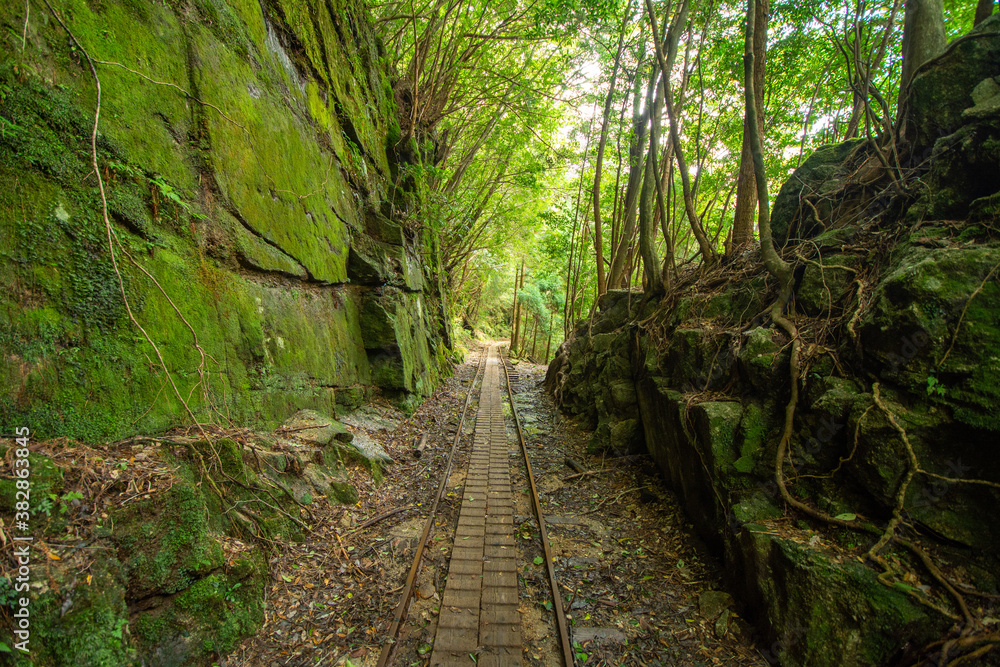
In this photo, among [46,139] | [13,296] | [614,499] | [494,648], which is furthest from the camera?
[614,499]

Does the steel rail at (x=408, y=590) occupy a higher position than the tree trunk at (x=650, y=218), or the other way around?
the tree trunk at (x=650, y=218)

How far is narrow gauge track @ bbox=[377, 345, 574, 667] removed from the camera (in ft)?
9.68

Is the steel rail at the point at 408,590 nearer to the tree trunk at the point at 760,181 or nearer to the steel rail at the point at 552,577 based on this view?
the steel rail at the point at 552,577

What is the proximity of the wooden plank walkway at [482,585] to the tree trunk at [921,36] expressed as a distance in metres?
6.81

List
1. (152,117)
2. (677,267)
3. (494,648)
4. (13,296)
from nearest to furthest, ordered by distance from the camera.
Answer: (13,296)
(494,648)
(152,117)
(677,267)

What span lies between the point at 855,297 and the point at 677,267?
3756 mm

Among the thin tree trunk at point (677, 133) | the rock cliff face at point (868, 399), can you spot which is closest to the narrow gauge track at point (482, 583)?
the rock cliff face at point (868, 399)

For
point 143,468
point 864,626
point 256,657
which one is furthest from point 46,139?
point 864,626

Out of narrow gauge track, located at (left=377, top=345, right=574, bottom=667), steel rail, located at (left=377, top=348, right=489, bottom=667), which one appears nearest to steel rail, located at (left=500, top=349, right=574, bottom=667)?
narrow gauge track, located at (left=377, top=345, right=574, bottom=667)

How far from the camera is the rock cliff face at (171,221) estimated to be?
265 cm

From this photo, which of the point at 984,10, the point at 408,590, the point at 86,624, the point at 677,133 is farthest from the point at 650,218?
the point at 86,624

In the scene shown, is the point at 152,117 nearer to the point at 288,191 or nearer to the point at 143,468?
the point at 288,191

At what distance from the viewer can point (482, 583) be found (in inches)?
144

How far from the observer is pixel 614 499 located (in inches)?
212
